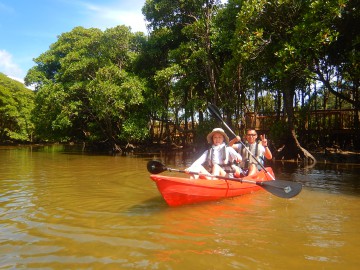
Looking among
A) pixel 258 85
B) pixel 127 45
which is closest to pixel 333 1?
pixel 258 85

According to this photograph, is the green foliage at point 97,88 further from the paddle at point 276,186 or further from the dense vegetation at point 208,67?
the paddle at point 276,186

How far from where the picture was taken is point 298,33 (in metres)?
10.1

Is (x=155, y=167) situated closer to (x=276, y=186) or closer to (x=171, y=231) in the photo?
(x=171, y=231)

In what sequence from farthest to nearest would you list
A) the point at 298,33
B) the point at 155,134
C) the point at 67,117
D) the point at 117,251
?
the point at 155,134 → the point at 67,117 → the point at 298,33 → the point at 117,251

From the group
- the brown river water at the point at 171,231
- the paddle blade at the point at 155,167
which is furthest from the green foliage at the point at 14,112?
the paddle blade at the point at 155,167

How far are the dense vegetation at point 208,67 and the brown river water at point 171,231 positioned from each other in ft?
19.1

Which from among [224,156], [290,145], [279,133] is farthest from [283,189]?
[279,133]

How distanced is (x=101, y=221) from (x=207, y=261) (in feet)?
6.45

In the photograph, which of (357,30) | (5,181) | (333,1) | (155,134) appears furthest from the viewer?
(155,134)

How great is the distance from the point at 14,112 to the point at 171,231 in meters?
31.2

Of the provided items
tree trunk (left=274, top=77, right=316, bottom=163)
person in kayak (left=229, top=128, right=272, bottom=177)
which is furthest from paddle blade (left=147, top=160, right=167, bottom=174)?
tree trunk (left=274, top=77, right=316, bottom=163)

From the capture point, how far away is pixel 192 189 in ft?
17.1

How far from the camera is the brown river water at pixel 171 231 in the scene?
10.3 feet

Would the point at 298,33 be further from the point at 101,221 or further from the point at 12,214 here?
the point at 12,214
